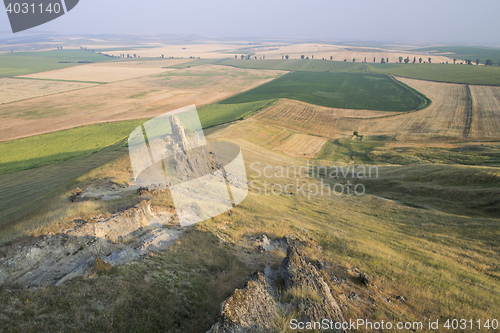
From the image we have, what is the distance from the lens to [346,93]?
10900cm

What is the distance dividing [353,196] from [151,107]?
7867 cm

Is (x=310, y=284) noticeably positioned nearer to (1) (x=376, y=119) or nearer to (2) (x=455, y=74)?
(1) (x=376, y=119)

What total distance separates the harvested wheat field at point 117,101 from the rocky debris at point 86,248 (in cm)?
6455

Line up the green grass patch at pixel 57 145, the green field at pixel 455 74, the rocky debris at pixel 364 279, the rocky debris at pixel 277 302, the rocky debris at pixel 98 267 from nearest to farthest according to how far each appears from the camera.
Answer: the rocky debris at pixel 277 302, the rocky debris at pixel 98 267, the rocky debris at pixel 364 279, the green grass patch at pixel 57 145, the green field at pixel 455 74

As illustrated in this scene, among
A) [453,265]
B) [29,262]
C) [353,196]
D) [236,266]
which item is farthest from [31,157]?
[453,265]

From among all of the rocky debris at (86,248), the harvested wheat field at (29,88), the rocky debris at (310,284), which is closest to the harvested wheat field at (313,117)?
the rocky debris at (310,284)

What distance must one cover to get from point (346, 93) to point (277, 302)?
113 m

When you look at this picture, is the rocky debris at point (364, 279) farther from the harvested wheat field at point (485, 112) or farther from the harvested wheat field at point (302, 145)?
the harvested wheat field at point (485, 112)

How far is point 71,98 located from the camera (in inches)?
3871

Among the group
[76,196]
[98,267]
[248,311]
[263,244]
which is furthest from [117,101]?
[248,311]

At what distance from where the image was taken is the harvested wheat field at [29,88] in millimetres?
98206

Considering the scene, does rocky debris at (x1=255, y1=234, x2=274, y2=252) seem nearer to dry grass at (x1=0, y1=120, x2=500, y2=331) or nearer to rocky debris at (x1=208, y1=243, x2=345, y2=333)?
dry grass at (x1=0, y1=120, x2=500, y2=331)

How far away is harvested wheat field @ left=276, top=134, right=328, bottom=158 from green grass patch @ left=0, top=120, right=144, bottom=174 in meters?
38.4

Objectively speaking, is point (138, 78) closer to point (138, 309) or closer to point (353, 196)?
point (353, 196)
